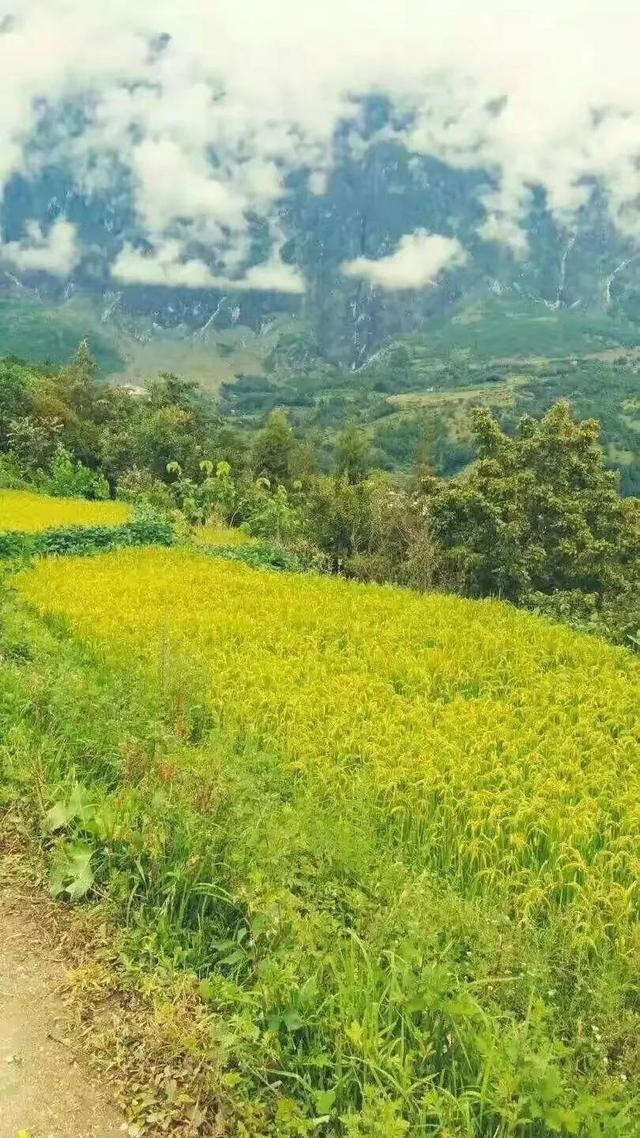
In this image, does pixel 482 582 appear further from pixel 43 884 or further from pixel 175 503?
pixel 43 884

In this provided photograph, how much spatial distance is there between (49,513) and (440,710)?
16962 mm

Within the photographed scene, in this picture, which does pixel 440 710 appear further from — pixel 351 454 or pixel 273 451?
pixel 351 454

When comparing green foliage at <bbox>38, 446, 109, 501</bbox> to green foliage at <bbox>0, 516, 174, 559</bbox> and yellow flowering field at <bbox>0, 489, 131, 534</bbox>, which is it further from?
green foliage at <bbox>0, 516, 174, 559</bbox>

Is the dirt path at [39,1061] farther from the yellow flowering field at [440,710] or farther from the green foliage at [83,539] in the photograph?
the green foliage at [83,539]

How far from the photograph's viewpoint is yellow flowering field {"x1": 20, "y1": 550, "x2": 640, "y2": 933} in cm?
532

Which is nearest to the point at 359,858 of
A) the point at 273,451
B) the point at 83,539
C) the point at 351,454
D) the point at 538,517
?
the point at 83,539

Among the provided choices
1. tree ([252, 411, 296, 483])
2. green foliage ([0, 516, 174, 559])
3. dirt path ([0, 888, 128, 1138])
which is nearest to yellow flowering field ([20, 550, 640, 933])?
dirt path ([0, 888, 128, 1138])

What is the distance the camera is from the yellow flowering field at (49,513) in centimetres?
1950

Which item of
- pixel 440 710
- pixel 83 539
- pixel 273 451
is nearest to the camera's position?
pixel 440 710

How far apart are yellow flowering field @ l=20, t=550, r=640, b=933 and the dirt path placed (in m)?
2.19

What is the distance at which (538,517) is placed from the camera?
73.7ft

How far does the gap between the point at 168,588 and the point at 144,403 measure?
130 feet

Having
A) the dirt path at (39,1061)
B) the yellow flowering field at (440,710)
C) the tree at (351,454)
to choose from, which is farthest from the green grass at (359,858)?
the tree at (351,454)

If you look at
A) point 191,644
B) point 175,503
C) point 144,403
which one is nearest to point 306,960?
point 191,644
